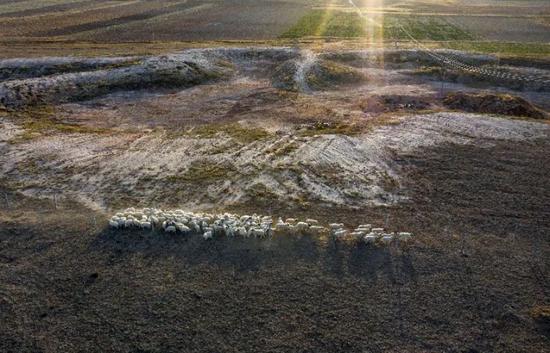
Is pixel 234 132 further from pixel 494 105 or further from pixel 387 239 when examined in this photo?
pixel 494 105

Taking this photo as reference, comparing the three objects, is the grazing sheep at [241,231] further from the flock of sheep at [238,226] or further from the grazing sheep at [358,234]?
the grazing sheep at [358,234]

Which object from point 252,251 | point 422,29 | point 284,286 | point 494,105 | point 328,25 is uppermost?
point 328,25

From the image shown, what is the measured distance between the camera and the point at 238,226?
70.4 ft

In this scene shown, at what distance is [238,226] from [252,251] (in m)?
1.70

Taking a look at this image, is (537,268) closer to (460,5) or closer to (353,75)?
(353,75)

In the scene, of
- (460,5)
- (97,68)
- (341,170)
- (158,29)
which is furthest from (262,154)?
(460,5)

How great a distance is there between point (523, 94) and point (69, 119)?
134 feet

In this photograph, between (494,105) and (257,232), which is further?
(494,105)

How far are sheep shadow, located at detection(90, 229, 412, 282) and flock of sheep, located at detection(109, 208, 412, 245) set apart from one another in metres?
0.31

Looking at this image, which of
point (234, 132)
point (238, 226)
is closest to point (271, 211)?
point (238, 226)

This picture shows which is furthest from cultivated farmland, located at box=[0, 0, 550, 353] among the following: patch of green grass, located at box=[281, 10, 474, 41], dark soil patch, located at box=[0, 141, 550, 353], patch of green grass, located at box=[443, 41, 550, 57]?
patch of green grass, located at box=[281, 10, 474, 41]

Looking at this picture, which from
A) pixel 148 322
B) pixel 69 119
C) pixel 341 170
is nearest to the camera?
pixel 148 322

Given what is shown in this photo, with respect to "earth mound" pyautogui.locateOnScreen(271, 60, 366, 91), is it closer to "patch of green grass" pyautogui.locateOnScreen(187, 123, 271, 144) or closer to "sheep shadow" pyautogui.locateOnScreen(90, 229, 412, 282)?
"patch of green grass" pyautogui.locateOnScreen(187, 123, 271, 144)

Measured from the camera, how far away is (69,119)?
37.0 metres
